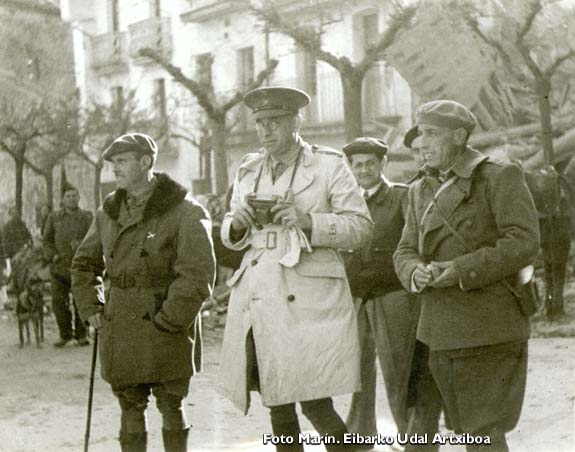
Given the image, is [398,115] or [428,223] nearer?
[428,223]

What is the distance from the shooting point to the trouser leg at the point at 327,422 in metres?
4.36

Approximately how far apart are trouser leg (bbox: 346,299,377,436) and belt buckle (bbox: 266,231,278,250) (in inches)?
49.6

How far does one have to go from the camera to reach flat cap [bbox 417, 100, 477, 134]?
417 centimetres

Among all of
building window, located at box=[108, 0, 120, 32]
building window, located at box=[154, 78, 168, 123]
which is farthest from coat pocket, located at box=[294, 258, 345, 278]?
building window, located at box=[154, 78, 168, 123]

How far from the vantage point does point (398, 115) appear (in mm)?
18625

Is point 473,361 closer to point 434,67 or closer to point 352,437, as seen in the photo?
point 352,437

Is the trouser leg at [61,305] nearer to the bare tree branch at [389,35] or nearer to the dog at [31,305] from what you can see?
the dog at [31,305]

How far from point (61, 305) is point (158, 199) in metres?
6.77

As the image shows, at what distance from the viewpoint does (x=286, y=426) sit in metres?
4.42

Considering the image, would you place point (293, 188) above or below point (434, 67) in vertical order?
below

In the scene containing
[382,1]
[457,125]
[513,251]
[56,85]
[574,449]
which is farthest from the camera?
[56,85]

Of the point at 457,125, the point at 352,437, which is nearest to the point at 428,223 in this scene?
the point at 457,125

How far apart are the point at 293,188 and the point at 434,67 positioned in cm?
1204

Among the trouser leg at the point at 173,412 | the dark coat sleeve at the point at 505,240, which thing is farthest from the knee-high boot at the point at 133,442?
the dark coat sleeve at the point at 505,240
